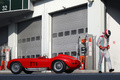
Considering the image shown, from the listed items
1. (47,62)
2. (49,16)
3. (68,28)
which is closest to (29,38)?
(49,16)

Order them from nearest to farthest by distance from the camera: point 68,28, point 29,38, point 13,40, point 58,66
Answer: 1. point 58,66
2. point 68,28
3. point 29,38
4. point 13,40

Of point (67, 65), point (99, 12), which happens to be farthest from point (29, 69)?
point (99, 12)

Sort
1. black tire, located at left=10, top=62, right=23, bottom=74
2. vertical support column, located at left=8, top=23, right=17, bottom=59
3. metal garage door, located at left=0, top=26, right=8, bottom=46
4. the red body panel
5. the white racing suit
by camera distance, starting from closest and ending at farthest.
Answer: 1. the red body panel
2. the white racing suit
3. black tire, located at left=10, top=62, right=23, bottom=74
4. vertical support column, located at left=8, top=23, right=17, bottom=59
5. metal garage door, located at left=0, top=26, right=8, bottom=46

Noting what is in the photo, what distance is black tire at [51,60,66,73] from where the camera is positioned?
1001 centimetres

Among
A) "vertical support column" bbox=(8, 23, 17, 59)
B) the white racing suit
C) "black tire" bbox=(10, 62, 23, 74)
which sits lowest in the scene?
"black tire" bbox=(10, 62, 23, 74)

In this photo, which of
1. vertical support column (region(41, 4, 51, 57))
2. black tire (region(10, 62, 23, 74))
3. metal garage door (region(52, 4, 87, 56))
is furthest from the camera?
vertical support column (region(41, 4, 51, 57))

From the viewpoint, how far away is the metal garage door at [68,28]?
1922 centimetres

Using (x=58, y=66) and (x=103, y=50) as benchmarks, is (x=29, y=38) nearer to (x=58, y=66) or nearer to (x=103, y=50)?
(x=103, y=50)

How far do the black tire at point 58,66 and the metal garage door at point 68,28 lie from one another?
8.89 meters

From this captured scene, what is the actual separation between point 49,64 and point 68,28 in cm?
1013

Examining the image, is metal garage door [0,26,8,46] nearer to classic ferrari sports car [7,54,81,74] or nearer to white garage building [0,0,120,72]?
white garage building [0,0,120,72]

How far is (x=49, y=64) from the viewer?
1056cm

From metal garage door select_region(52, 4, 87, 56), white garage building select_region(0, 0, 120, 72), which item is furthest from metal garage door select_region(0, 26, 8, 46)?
metal garage door select_region(52, 4, 87, 56)

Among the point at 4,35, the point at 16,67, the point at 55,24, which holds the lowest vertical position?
the point at 16,67
